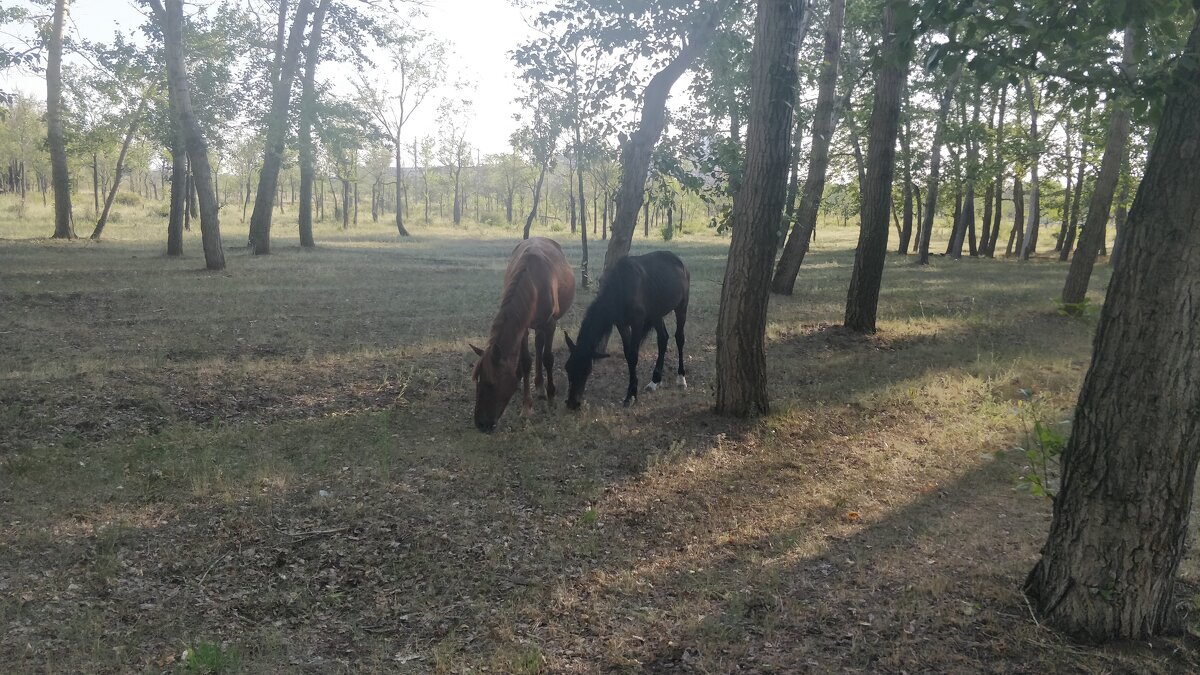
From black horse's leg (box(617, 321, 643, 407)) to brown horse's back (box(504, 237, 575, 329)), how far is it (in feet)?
3.01

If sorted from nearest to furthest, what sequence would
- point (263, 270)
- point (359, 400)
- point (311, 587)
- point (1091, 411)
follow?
1. point (1091, 411)
2. point (311, 587)
3. point (359, 400)
4. point (263, 270)

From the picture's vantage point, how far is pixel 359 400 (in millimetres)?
8352

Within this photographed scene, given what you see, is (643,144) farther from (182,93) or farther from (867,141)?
(182,93)

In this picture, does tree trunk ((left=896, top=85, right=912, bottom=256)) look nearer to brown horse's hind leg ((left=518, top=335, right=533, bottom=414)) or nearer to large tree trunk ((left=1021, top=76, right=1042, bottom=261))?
large tree trunk ((left=1021, top=76, right=1042, bottom=261))

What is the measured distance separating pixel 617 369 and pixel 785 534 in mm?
5516

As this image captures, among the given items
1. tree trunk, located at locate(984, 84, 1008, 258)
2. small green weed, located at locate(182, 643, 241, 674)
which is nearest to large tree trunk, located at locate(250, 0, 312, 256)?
small green weed, located at locate(182, 643, 241, 674)

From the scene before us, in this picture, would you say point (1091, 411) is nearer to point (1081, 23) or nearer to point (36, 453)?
point (1081, 23)

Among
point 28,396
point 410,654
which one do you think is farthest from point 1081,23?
point 28,396

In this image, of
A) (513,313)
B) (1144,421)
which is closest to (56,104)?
(513,313)

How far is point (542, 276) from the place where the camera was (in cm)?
831

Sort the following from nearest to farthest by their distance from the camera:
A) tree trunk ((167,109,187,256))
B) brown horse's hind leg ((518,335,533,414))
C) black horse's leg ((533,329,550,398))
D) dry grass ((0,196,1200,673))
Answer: dry grass ((0,196,1200,673)) → brown horse's hind leg ((518,335,533,414)) → black horse's leg ((533,329,550,398)) → tree trunk ((167,109,187,256))

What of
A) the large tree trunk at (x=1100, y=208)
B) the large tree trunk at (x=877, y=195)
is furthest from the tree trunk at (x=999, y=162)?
the large tree trunk at (x=877, y=195)

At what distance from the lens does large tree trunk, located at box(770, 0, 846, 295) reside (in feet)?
48.9

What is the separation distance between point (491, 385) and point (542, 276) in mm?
1711
